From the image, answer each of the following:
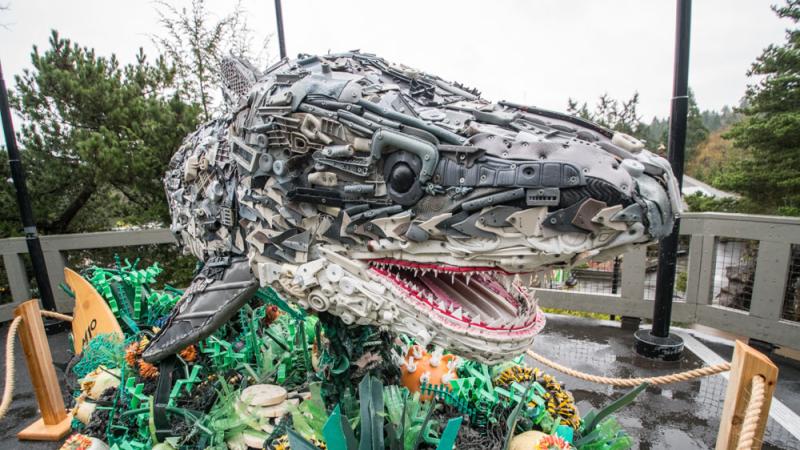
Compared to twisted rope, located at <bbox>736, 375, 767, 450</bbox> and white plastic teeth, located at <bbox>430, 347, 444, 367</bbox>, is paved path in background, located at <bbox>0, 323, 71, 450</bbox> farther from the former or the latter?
twisted rope, located at <bbox>736, 375, 767, 450</bbox>

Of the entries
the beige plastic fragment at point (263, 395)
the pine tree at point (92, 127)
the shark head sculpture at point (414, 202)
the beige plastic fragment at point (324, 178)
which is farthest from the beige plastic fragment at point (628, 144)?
the pine tree at point (92, 127)

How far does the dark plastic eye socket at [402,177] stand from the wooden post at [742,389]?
1.54 m

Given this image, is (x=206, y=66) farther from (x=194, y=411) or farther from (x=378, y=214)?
(x=378, y=214)

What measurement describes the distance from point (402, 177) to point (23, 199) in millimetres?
6509

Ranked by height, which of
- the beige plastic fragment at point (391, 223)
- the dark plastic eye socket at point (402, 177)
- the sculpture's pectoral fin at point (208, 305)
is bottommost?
the sculpture's pectoral fin at point (208, 305)

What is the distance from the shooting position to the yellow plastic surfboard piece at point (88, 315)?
4250mm

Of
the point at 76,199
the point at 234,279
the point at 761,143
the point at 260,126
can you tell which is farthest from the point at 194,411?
the point at 761,143

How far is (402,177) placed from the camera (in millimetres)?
1894

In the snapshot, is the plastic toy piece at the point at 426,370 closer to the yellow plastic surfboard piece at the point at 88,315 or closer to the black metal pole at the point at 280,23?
the yellow plastic surfboard piece at the point at 88,315

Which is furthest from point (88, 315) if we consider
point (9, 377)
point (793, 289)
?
point (793, 289)

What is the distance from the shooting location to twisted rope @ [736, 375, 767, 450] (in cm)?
165

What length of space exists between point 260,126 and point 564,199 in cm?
146

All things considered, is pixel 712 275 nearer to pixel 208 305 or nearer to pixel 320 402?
pixel 320 402

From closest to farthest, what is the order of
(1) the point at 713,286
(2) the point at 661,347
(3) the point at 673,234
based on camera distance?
1. (3) the point at 673,234
2. (2) the point at 661,347
3. (1) the point at 713,286
